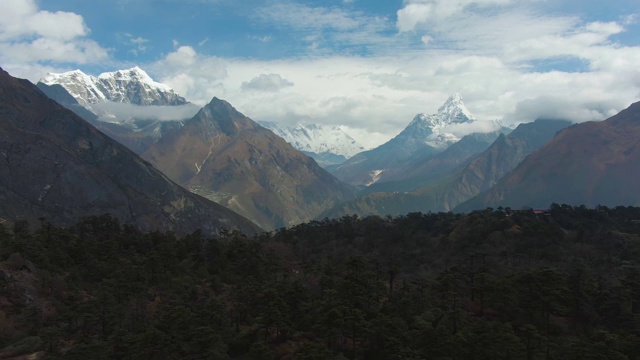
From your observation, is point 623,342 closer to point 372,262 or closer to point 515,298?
point 515,298

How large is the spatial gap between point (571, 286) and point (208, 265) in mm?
86611

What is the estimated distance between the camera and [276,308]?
8569cm

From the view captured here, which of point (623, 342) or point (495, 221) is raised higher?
point (495, 221)

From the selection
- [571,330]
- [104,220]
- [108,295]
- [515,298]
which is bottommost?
[571,330]

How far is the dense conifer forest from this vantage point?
76.8 meters

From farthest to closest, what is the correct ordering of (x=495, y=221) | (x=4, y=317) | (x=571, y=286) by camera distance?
(x=495, y=221) → (x=571, y=286) → (x=4, y=317)

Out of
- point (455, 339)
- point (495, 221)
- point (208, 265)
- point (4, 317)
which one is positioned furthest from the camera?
point (495, 221)

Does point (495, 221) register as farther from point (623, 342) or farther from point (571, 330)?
point (623, 342)

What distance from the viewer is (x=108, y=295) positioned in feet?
299

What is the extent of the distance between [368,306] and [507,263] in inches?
2806

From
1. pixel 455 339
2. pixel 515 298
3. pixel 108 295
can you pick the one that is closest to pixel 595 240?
pixel 515 298

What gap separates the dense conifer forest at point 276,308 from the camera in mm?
76812

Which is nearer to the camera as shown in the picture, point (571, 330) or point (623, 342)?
point (623, 342)

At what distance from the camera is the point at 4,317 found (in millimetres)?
89812
